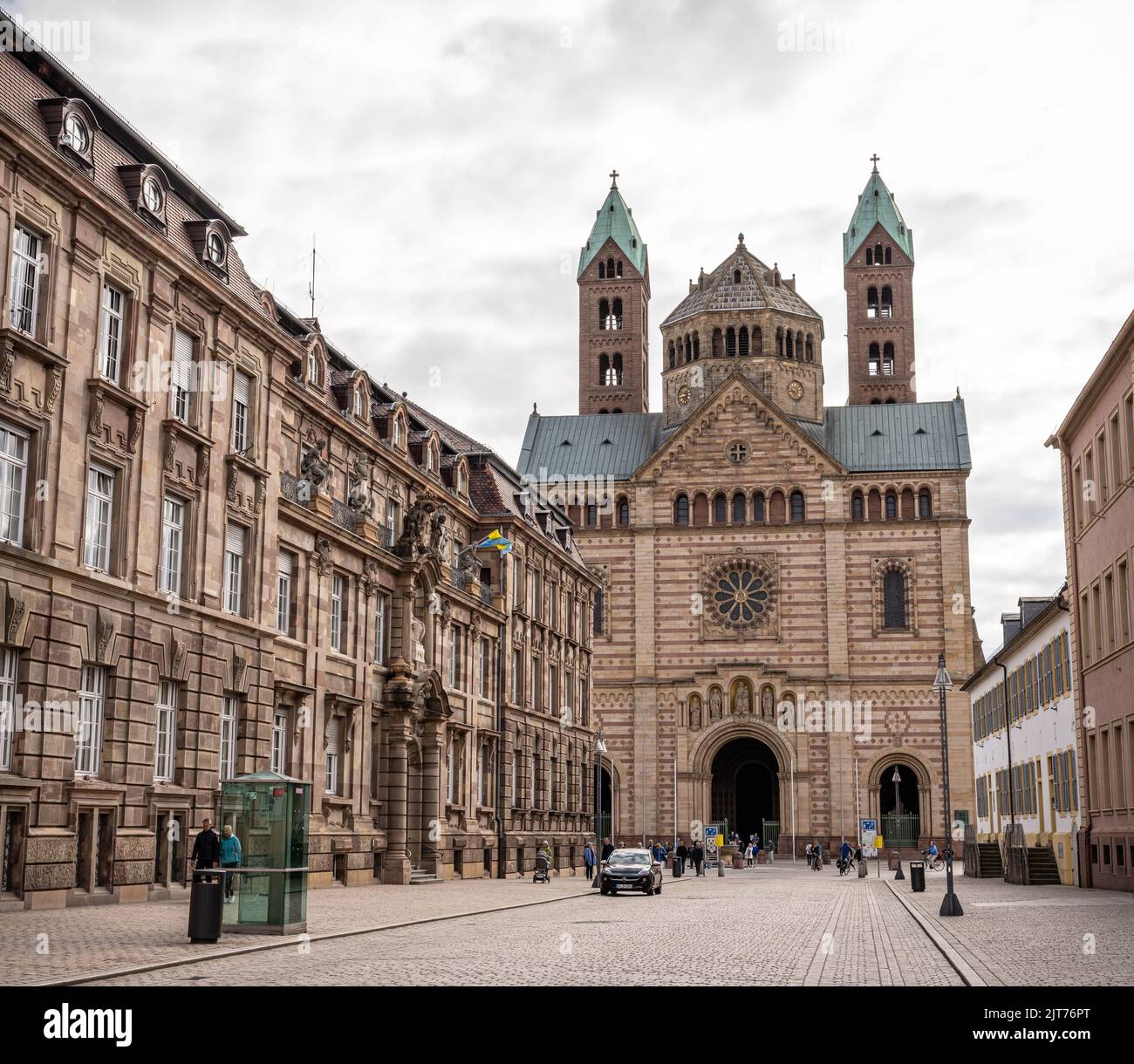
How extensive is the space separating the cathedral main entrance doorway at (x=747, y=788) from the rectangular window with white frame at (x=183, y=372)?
59244 millimetres

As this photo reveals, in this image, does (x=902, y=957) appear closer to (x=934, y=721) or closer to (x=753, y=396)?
(x=934, y=721)

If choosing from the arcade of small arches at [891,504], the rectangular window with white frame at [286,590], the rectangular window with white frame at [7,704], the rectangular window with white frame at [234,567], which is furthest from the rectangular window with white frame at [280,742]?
the arcade of small arches at [891,504]

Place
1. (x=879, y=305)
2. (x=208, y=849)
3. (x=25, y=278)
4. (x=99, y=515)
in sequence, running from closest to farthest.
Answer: (x=208, y=849) → (x=25, y=278) → (x=99, y=515) → (x=879, y=305)

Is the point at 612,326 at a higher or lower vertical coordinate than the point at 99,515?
higher

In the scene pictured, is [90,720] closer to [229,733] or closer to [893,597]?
[229,733]

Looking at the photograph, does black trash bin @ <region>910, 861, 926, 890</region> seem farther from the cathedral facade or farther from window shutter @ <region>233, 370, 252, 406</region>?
the cathedral facade

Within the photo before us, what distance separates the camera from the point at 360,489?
42.8m

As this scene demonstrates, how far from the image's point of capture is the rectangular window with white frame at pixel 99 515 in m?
27.0

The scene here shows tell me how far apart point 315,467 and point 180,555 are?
8.28 metres

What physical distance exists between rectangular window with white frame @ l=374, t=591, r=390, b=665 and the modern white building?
20.2m

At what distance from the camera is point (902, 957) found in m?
20.1

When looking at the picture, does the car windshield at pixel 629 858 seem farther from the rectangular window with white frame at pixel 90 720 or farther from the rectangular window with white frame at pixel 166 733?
the rectangular window with white frame at pixel 90 720

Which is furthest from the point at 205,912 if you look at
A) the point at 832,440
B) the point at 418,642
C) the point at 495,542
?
the point at 832,440
